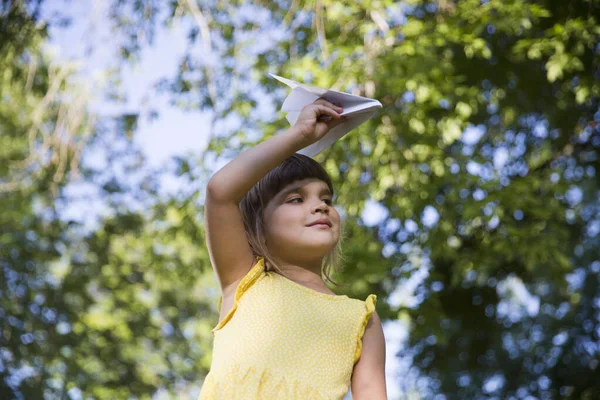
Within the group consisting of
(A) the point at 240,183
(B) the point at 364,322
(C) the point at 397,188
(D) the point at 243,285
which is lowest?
(C) the point at 397,188

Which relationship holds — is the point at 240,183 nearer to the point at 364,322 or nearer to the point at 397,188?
the point at 364,322

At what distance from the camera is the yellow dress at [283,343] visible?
1.68 metres

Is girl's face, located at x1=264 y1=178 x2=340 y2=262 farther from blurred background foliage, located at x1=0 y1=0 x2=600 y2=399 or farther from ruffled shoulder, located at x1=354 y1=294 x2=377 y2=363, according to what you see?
blurred background foliage, located at x1=0 y1=0 x2=600 y2=399

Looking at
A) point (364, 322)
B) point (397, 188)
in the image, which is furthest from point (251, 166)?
point (397, 188)

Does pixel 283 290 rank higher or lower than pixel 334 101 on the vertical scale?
lower

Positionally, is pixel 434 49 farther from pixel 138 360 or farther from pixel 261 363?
pixel 138 360

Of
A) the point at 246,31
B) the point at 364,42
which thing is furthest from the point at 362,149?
the point at 246,31

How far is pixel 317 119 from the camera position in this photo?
1806mm

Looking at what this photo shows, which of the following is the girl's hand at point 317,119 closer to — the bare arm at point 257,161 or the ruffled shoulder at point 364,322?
the bare arm at point 257,161

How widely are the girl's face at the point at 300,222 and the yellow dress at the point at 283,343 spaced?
6 cm

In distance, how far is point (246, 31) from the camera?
6.57m

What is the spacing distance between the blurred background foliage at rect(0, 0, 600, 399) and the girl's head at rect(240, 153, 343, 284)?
126 inches

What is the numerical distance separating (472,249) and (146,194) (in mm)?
2939

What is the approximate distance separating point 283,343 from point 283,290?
129 millimetres
